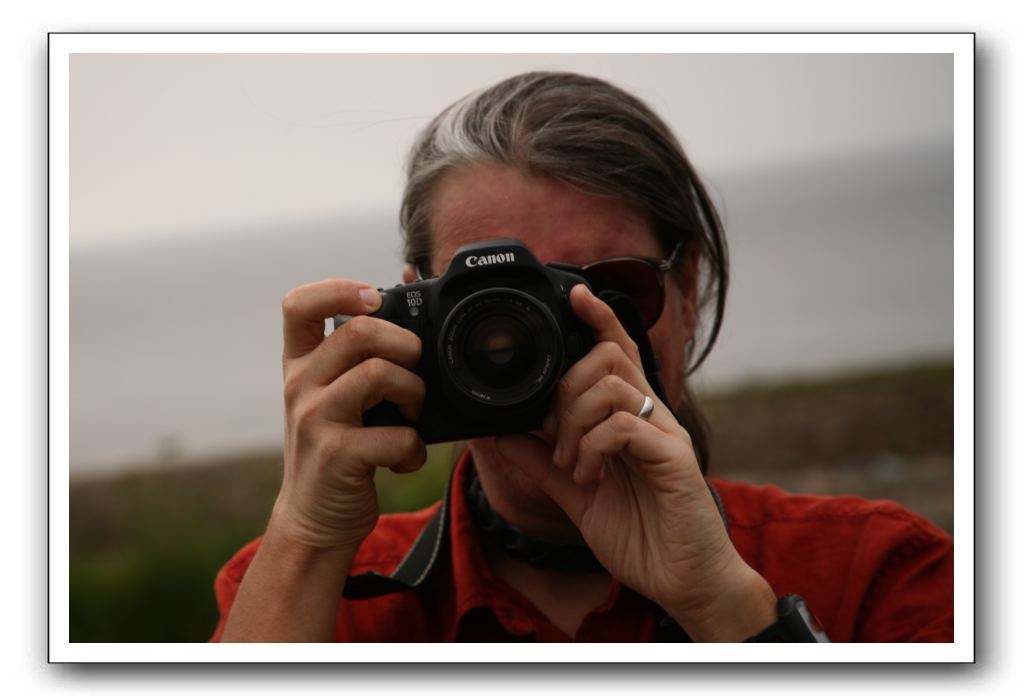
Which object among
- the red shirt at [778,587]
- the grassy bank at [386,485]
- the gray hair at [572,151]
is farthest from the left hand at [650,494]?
the grassy bank at [386,485]

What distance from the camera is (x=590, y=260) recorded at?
1279 millimetres

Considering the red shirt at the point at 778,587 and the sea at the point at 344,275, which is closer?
the red shirt at the point at 778,587

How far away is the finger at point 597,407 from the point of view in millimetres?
1152

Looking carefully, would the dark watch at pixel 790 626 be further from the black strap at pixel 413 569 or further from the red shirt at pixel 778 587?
the black strap at pixel 413 569

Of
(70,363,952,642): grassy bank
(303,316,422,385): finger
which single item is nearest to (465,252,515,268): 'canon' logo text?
(303,316,422,385): finger

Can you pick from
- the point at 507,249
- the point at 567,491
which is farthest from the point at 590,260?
the point at 567,491

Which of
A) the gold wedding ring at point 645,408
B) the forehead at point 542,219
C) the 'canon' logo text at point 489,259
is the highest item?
the forehead at point 542,219

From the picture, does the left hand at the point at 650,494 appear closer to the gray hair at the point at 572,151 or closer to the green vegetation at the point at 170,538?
the gray hair at the point at 572,151

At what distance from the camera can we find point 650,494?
1226 millimetres

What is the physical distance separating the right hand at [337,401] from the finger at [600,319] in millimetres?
191

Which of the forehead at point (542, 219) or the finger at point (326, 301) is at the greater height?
the forehead at point (542, 219)
